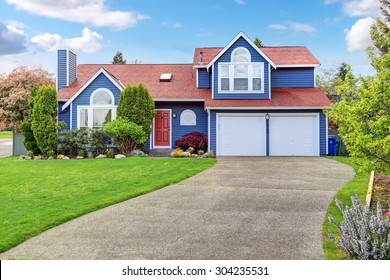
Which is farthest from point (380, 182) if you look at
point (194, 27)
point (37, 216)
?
point (37, 216)

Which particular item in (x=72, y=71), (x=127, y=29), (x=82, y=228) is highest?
(x=72, y=71)

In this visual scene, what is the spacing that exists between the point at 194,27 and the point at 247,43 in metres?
11.8

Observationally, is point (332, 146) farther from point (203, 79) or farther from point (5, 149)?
point (5, 149)

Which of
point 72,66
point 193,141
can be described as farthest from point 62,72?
point 193,141

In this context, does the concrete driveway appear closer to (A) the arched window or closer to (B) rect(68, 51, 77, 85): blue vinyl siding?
(A) the arched window

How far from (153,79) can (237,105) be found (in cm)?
564

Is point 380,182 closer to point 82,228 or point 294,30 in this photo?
point 294,30

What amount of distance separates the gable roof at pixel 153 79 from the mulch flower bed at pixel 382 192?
10.3 m

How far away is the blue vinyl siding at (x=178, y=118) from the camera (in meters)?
18.8

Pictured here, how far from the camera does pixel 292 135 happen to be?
17500 millimetres

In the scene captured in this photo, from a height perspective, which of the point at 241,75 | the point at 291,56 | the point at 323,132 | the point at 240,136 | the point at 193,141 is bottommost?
the point at 193,141

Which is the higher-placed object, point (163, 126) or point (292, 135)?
point (163, 126)

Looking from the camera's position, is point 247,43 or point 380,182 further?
point 247,43

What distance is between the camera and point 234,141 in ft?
57.3
